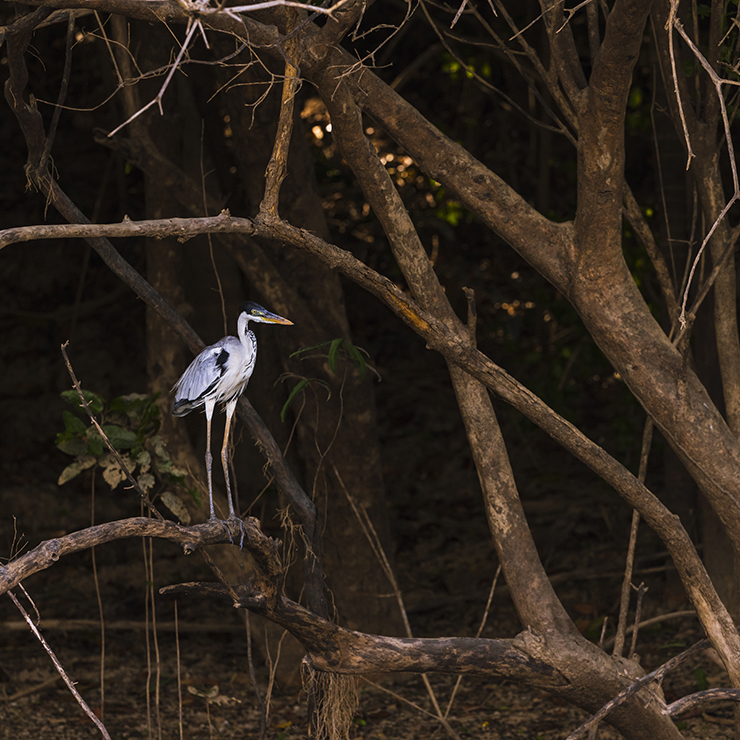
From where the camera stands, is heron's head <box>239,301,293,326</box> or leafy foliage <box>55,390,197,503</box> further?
leafy foliage <box>55,390,197,503</box>

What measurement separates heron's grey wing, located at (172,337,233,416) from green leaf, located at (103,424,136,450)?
88cm

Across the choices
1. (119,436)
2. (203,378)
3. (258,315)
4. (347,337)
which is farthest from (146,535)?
(347,337)

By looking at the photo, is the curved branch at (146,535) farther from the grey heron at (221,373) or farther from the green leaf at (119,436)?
the green leaf at (119,436)

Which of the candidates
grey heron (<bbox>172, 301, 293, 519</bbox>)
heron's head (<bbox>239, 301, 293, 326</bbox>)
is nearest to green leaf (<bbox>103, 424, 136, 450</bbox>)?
grey heron (<bbox>172, 301, 293, 519</bbox>)

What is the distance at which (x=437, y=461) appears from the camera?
277 inches

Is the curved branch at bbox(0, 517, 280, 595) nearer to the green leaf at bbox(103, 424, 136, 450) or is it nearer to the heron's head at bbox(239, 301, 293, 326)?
the heron's head at bbox(239, 301, 293, 326)

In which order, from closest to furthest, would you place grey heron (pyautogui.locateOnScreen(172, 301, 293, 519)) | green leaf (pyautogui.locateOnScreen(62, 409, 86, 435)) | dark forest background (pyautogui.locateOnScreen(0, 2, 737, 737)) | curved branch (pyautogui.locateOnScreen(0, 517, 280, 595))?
curved branch (pyautogui.locateOnScreen(0, 517, 280, 595))
grey heron (pyautogui.locateOnScreen(172, 301, 293, 519))
green leaf (pyautogui.locateOnScreen(62, 409, 86, 435))
dark forest background (pyautogui.locateOnScreen(0, 2, 737, 737))

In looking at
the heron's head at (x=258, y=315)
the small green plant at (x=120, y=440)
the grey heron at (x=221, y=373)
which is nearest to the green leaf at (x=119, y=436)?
the small green plant at (x=120, y=440)

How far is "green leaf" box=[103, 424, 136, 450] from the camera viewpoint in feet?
10.9

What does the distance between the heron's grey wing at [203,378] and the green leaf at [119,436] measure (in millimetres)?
879

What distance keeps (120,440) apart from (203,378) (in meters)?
1.02

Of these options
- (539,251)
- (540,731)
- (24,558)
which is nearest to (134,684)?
(540,731)

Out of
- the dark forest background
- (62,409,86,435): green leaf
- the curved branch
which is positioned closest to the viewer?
the curved branch

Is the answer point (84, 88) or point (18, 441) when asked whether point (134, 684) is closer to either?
point (18, 441)
